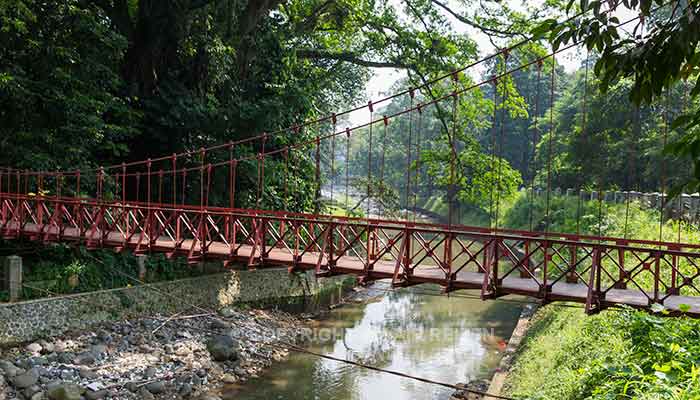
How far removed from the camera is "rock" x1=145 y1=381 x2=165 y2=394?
9.11 metres

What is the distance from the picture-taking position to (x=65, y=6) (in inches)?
464

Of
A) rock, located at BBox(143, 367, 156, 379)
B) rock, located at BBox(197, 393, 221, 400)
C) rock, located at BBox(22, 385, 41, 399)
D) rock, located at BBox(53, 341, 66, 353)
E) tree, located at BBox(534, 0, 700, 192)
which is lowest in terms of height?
rock, located at BBox(197, 393, 221, 400)

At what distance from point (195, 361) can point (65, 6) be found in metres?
7.34

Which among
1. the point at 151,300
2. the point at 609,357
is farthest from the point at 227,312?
the point at 609,357

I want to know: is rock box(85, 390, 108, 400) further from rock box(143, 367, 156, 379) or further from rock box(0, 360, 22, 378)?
rock box(0, 360, 22, 378)

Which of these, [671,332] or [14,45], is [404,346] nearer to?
[671,332]

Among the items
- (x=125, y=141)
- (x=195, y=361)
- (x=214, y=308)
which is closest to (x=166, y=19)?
(x=125, y=141)

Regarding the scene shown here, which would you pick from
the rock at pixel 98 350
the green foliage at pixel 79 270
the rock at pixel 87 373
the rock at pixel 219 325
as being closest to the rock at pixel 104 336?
the rock at pixel 98 350

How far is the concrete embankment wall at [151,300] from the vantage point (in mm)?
9805

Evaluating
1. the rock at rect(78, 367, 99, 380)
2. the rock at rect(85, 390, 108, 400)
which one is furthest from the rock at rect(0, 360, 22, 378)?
the rock at rect(85, 390, 108, 400)

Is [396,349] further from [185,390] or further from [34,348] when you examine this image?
[34,348]

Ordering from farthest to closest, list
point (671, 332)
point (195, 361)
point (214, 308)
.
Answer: point (214, 308) → point (195, 361) → point (671, 332)

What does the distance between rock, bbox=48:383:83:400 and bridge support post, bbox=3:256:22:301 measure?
7.55ft

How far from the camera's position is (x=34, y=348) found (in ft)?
31.4
